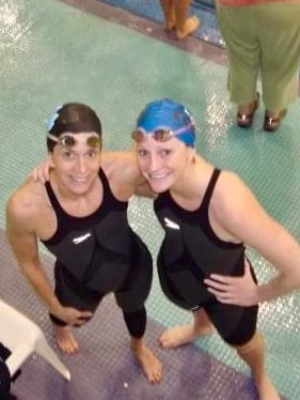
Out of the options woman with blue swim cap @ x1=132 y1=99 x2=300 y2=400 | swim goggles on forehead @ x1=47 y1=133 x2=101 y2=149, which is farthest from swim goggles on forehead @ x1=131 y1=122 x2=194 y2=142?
swim goggles on forehead @ x1=47 y1=133 x2=101 y2=149

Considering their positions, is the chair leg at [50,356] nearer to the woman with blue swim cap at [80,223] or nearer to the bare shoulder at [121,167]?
the woman with blue swim cap at [80,223]

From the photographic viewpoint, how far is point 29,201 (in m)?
1.78

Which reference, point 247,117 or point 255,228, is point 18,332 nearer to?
point 255,228

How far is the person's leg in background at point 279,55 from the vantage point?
2453 millimetres

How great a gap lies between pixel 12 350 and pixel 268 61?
1542 mm

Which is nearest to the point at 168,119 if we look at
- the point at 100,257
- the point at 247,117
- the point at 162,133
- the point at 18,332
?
the point at 162,133

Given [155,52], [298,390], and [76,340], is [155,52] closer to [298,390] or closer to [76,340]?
[76,340]

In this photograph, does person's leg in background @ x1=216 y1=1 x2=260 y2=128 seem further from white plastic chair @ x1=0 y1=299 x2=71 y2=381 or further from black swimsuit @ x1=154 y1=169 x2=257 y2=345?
white plastic chair @ x1=0 y1=299 x2=71 y2=381

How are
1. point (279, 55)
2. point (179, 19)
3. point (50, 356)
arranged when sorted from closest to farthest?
point (50, 356), point (279, 55), point (179, 19)

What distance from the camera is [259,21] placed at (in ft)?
8.20

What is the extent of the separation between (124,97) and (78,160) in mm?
1803

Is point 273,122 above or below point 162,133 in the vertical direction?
below

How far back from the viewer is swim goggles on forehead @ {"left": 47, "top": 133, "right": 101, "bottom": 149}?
1.63 metres

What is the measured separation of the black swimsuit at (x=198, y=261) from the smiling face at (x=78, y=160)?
0.72 ft
